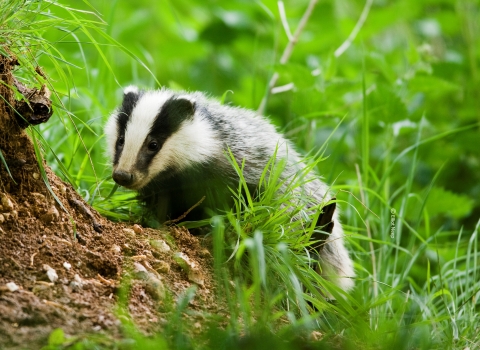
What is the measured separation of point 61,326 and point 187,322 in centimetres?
56

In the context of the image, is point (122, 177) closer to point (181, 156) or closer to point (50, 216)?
point (181, 156)

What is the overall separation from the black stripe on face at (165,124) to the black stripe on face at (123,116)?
7.0 inches

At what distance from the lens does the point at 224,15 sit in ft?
25.8

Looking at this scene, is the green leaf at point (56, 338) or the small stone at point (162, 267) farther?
the small stone at point (162, 267)

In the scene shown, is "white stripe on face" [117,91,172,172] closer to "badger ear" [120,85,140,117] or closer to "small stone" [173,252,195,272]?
"badger ear" [120,85,140,117]

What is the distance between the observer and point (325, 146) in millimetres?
4930

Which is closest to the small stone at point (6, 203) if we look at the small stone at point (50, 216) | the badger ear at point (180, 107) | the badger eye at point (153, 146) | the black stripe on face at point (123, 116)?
the small stone at point (50, 216)

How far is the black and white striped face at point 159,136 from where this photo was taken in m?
4.01

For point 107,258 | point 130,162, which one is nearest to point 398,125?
point 130,162

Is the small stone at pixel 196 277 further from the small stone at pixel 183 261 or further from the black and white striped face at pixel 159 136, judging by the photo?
the black and white striped face at pixel 159 136

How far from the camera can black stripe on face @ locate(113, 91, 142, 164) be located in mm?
4141

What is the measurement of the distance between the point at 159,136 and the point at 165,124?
0.29ft

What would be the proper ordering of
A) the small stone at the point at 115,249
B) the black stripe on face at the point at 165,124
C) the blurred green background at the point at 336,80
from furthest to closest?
1. the blurred green background at the point at 336,80
2. the black stripe on face at the point at 165,124
3. the small stone at the point at 115,249

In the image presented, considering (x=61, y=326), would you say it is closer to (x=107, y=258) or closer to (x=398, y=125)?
(x=107, y=258)
